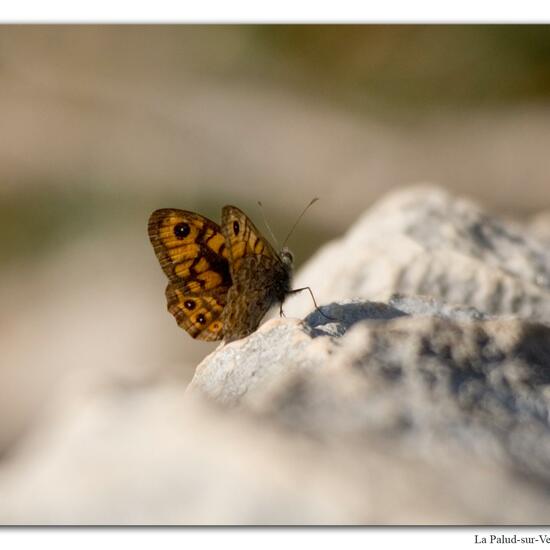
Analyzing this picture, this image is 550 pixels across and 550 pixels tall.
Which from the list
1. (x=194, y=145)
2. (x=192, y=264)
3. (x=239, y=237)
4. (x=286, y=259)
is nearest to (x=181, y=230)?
(x=192, y=264)

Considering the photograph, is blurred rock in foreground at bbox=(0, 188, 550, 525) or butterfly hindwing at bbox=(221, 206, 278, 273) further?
butterfly hindwing at bbox=(221, 206, 278, 273)

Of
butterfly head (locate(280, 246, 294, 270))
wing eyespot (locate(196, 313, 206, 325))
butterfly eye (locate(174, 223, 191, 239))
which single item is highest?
butterfly eye (locate(174, 223, 191, 239))

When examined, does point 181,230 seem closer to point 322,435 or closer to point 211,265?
point 211,265

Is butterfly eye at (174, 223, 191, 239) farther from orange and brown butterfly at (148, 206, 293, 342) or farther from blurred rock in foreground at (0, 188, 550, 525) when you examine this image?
blurred rock in foreground at (0, 188, 550, 525)

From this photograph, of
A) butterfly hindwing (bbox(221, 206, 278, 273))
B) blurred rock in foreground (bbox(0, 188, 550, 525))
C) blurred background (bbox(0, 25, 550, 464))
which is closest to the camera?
blurred rock in foreground (bbox(0, 188, 550, 525))

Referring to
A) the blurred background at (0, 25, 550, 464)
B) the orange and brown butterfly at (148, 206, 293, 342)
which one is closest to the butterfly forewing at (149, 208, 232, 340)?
the orange and brown butterfly at (148, 206, 293, 342)

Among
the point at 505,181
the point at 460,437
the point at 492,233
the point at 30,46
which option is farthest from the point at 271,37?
the point at 460,437

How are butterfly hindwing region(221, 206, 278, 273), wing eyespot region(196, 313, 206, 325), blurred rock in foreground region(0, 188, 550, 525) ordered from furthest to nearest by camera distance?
wing eyespot region(196, 313, 206, 325) → butterfly hindwing region(221, 206, 278, 273) → blurred rock in foreground region(0, 188, 550, 525)
